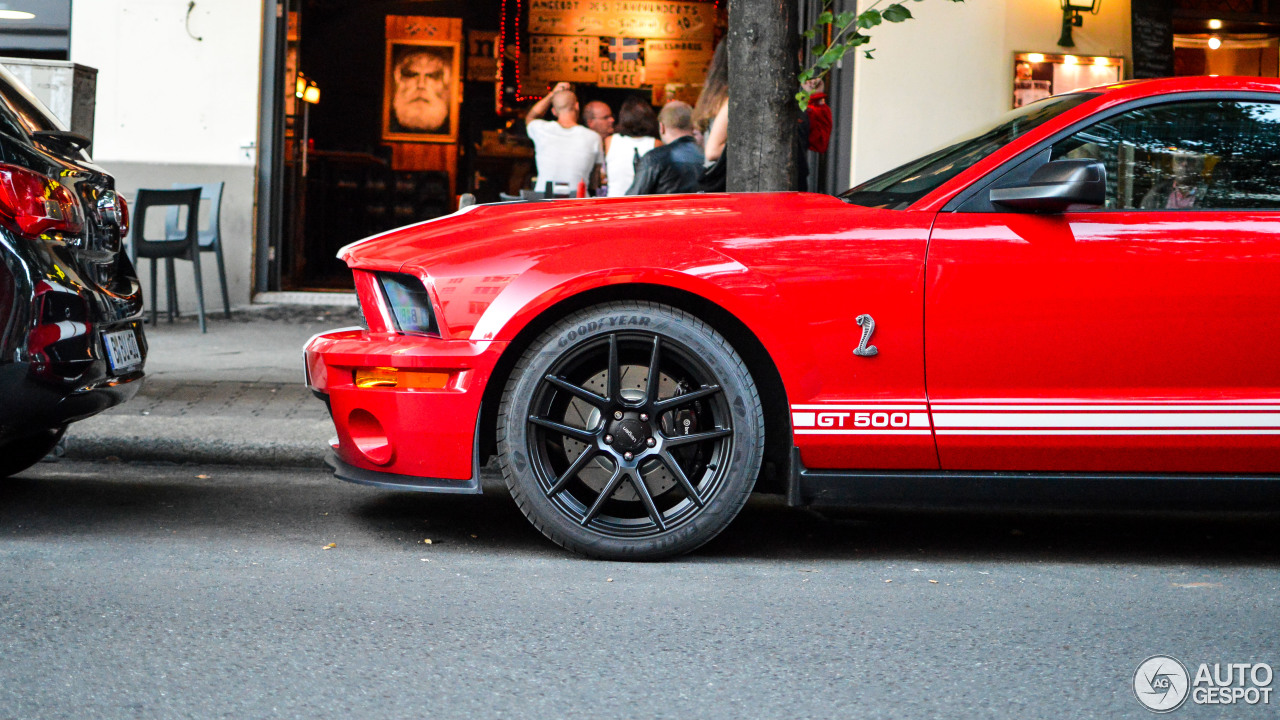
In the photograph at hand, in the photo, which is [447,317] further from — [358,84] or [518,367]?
[358,84]

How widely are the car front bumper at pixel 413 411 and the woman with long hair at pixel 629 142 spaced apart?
14.9ft

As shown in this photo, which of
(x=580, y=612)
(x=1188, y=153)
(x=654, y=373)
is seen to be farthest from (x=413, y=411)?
(x=1188, y=153)

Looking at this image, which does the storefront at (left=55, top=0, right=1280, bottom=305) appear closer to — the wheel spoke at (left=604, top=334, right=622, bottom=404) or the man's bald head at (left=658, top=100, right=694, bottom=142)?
the man's bald head at (left=658, top=100, right=694, bottom=142)

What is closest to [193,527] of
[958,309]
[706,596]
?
[706,596]

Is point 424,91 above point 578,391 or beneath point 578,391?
above

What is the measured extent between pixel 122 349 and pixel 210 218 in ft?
18.5

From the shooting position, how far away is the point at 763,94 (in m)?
5.58

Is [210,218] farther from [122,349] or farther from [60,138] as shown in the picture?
[122,349]

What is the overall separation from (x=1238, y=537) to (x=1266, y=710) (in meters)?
1.99

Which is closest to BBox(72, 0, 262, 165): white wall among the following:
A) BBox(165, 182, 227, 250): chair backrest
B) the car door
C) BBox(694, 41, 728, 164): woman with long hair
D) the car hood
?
BBox(165, 182, 227, 250): chair backrest

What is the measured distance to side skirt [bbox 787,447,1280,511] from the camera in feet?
12.0

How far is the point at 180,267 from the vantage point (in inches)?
392

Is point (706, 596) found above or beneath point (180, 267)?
beneath

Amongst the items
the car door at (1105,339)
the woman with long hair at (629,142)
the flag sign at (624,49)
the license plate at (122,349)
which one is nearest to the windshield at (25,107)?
the license plate at (122,349)
